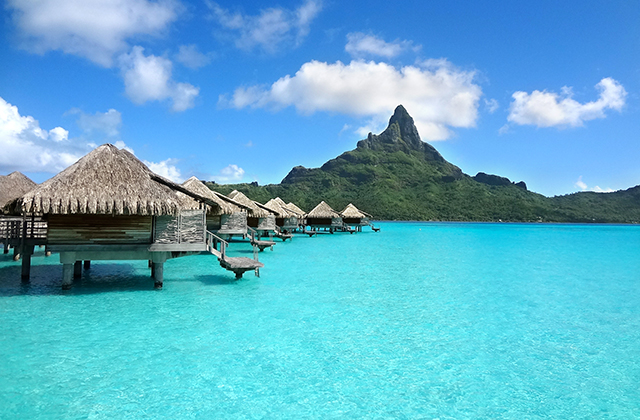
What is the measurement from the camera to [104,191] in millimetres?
12930

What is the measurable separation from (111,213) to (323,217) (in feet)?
148

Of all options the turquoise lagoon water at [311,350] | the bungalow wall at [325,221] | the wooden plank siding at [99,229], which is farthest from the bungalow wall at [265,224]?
the wooden plank siding at [99,229]

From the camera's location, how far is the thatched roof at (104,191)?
12.2m

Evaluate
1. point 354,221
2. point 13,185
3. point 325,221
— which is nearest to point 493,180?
point 354,221

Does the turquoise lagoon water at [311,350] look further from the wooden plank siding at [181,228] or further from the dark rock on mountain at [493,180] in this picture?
the dark rock on mountain at [493,180]

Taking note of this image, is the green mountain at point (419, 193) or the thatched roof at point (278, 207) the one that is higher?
the green mountain at point (419, 193)

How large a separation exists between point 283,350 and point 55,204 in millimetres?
8384

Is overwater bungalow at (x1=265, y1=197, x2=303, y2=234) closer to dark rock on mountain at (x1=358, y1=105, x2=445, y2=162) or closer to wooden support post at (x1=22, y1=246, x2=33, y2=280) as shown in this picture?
wooden support post at (x1=22, y1=246, x2=33, y2=280)

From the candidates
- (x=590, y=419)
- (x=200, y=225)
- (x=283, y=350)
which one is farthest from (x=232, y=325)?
(x=590, y=419)

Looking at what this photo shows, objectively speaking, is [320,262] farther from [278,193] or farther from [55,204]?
[278,193]

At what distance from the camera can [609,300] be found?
595 inches

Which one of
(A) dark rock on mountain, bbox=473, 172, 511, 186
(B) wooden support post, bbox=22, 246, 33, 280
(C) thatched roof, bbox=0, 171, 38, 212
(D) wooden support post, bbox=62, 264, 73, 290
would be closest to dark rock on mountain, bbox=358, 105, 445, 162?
(A) dark rock on mountain, bbox=473, 172, 511, 186

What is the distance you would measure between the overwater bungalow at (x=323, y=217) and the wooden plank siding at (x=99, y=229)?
140 feet

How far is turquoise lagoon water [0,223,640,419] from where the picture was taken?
6.44 metres
